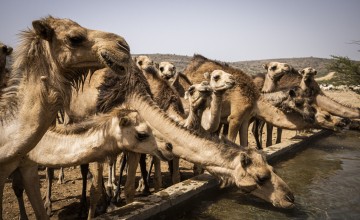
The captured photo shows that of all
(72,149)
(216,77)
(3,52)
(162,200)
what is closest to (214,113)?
(216,77)

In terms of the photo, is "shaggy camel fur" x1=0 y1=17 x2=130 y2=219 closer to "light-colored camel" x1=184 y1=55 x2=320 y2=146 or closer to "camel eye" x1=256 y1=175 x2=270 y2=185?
"camel eye" x1=256 y1=175 x2=270 y2=185

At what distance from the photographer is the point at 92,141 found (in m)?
3.44

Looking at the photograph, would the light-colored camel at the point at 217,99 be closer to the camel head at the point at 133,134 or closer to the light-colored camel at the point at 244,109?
the light-colored camel at the point at 244,109

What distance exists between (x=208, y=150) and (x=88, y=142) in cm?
161

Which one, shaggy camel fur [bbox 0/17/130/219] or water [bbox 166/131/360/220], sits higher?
shaggy camel fur [bbox 0/17/130/219]

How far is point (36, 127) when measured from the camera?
2.79 metres

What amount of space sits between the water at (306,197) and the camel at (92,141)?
1.25m

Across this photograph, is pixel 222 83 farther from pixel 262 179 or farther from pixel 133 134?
pixel 133 134

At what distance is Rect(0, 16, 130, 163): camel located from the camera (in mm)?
2758

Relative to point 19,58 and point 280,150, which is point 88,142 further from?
point 280,150

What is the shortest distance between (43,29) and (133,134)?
140 centimetres

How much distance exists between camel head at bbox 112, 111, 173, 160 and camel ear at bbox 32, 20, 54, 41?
1148 millimetres

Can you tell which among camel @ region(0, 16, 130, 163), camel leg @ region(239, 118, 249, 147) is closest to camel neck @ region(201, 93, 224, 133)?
camel leg @ region(239, 118, 249, 147)

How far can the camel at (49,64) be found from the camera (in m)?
2.76
